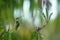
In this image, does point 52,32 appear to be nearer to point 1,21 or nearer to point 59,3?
point 59,3

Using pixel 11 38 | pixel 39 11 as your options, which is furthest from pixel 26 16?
pixel 11 38

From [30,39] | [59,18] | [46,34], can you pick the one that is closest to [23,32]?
[30,39]

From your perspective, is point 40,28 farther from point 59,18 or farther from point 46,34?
point 59,18

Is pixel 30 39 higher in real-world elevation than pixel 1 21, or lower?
lower

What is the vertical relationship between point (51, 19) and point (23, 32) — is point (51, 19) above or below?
above

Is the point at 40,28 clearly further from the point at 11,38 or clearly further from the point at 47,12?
the point at 11,38

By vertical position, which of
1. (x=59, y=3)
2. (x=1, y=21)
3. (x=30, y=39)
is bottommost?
(x=30, y=39)

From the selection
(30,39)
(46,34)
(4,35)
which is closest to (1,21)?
(4,35)
